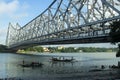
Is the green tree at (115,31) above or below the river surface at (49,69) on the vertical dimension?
above

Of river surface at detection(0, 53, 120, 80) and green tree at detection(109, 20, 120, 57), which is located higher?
green tree at detection(109, 20, 120, 57)

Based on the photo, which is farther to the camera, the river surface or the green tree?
the green tree

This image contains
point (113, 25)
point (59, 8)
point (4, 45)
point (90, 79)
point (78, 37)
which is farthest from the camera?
point (4, 45)

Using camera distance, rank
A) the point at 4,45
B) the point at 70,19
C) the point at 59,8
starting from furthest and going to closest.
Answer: the point at 4,45
the point at 59,8
the point at 70,19

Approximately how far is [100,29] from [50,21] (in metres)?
53.1

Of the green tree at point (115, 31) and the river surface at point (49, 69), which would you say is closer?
the river surface at point (49, 69)

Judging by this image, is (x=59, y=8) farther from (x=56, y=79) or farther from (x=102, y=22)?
(x=56, y=79)

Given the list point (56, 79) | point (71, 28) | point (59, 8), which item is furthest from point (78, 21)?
point (56, 79)

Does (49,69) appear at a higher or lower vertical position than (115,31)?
lower

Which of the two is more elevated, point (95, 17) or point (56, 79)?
point (95, 17)

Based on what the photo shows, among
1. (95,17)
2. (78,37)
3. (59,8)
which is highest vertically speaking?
(59,8)

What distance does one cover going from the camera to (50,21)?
106 meters

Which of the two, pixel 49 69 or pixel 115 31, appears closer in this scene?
pixel 115 31

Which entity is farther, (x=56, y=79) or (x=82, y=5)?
(x=82, y=5)
